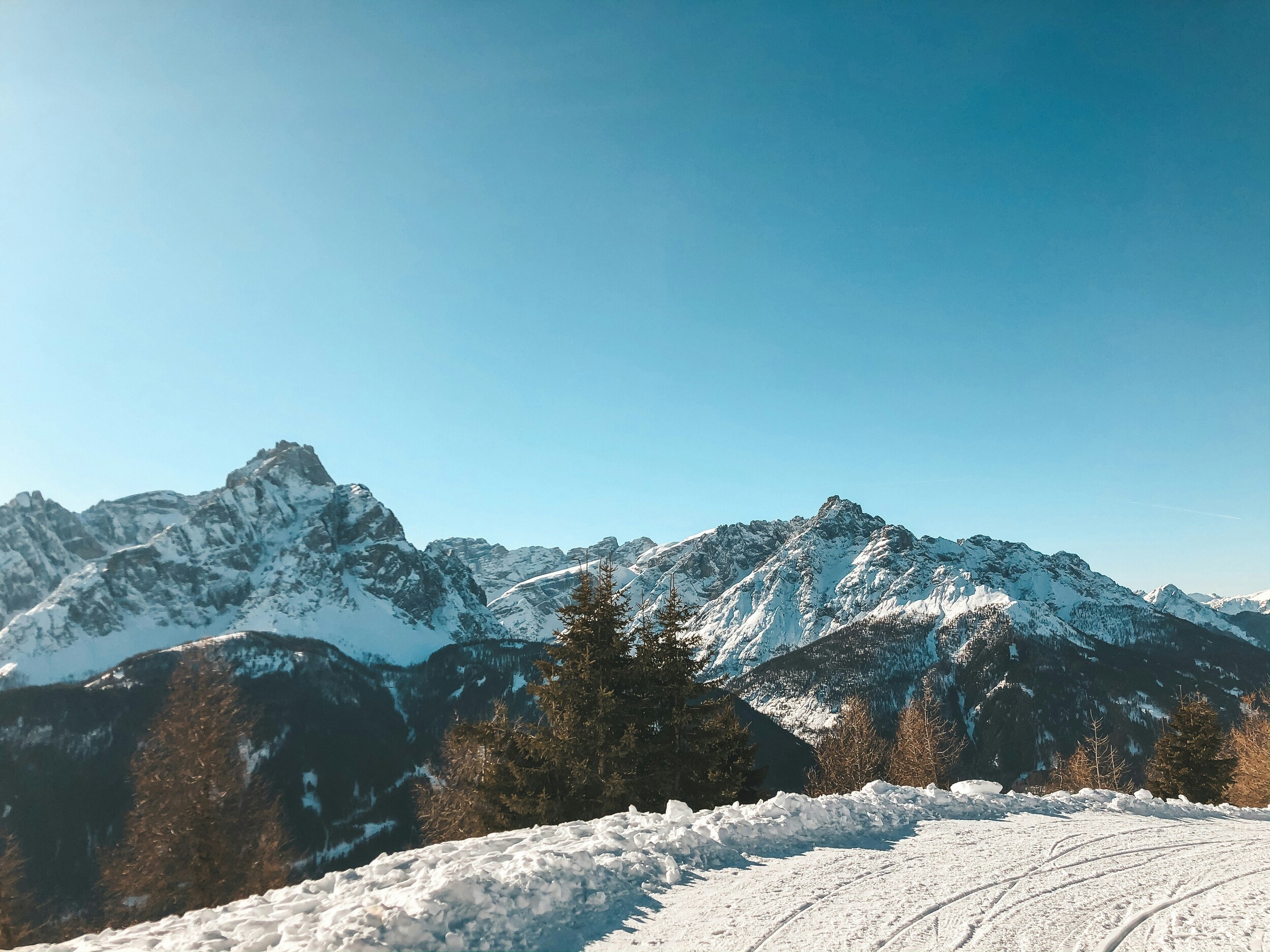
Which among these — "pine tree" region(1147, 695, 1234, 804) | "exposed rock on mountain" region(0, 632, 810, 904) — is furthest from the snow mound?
"exposed rock on mountain" region(0, 632, 810, 904)

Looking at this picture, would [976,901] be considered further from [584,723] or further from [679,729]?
Result: [679,729]

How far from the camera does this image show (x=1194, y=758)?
33.1 meters

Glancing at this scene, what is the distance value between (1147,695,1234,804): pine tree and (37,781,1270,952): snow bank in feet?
109

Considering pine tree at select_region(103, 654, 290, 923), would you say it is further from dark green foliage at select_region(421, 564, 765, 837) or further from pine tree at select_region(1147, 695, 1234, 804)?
pine tree at select_region(1147, 695, 1234, 804)

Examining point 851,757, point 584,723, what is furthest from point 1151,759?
point 584,723

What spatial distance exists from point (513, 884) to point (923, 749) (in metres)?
39.1

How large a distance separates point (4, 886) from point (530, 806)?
1914 centimetres

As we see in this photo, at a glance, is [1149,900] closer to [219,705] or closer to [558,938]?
[558,938]

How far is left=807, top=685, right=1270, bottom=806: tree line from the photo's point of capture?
3275cm

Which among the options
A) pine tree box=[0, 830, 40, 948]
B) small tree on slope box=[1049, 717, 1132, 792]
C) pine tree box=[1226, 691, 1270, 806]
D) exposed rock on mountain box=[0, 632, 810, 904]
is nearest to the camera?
pine tree box=[0, 830, 40, 948]

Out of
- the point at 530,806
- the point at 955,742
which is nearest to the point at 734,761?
the point at 530,806

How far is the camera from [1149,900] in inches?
275

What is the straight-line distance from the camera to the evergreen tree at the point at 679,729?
61.1 ft

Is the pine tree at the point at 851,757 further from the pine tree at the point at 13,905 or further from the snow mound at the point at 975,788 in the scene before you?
the pine tree at the point at 13,905
